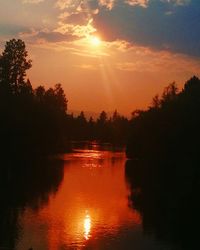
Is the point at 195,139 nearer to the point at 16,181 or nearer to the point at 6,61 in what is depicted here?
the point at 16,181

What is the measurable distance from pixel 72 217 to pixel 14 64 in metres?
72.4

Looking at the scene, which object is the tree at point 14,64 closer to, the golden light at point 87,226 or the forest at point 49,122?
the forest at point 49,122

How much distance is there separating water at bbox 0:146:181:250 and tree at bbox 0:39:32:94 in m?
41.2

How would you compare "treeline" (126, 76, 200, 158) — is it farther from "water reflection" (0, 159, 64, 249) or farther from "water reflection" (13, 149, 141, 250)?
"water reflection" (0, 159, 64, 249)

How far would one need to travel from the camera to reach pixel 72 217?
50094 mm

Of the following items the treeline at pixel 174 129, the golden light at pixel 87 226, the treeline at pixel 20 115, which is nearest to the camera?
the golden light at pixel 87 226

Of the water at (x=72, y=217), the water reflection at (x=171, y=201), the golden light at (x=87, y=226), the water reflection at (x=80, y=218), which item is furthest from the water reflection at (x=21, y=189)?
the water reflection at (x=171, y=201)

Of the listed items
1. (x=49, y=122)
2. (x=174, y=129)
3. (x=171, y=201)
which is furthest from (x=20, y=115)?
(x=171, y=201)

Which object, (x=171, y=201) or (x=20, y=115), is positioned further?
(x=20, y=115)

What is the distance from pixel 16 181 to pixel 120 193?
48.3ft

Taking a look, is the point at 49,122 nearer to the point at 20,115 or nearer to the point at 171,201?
the point at 20,115

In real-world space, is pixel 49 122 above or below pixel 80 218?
above

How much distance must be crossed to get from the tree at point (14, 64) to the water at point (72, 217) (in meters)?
41.2

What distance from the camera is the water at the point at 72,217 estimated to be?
41312 mm
